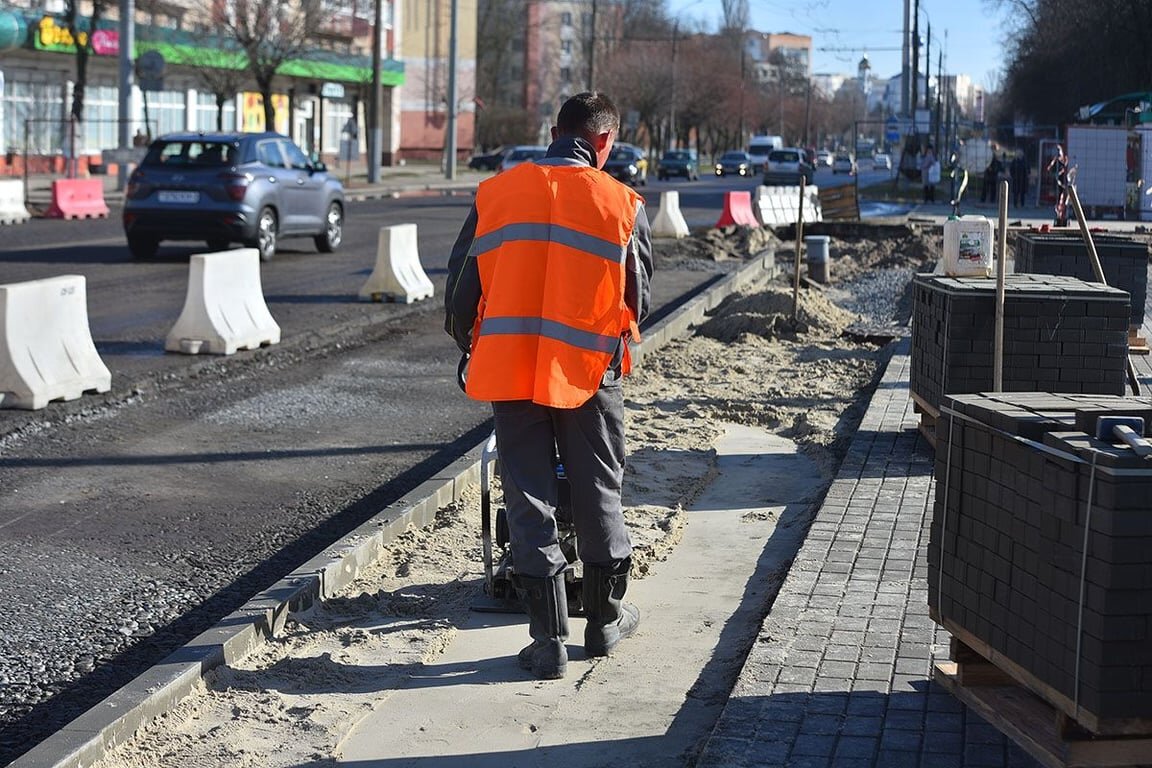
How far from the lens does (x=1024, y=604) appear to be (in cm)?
439

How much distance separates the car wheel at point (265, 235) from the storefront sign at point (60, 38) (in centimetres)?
2455

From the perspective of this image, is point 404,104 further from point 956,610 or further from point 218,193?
point 956,610

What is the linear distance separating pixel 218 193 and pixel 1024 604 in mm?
17445

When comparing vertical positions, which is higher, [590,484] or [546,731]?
[590,484]

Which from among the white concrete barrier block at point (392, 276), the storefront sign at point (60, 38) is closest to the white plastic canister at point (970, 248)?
the white concrete barrier block at point (392, 276)

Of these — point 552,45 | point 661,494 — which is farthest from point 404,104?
point 661,494

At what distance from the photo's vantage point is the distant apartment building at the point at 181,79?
152ft

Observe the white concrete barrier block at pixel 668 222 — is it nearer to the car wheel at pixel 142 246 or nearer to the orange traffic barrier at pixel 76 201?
the orange traffic barrier at pixel 76 201

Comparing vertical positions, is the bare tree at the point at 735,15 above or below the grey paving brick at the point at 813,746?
above

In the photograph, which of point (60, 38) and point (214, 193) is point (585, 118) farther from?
point (60, 38)

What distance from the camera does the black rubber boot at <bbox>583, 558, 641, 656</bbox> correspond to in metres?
5.57

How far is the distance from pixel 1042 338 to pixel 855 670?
141 inches

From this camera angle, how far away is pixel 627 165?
51125mm

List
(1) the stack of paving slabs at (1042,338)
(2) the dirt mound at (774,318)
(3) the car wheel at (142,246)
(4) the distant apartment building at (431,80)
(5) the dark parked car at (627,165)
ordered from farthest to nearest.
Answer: (4) the distant apartment building at (431,80) < (5) the dark parked car at (627,165) < (3) the car wheel at (142,246) < (2) the dirt mound at (774,318) < (1) the stack of paving slabs at (1042,338)
